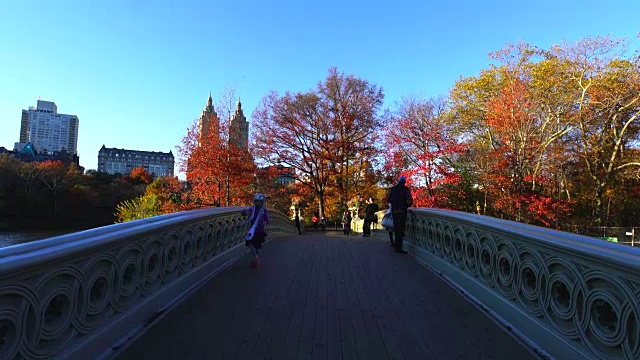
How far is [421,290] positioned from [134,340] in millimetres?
3335

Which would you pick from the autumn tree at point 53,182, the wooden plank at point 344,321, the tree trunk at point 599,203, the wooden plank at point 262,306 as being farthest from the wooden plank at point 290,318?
the autumn tree at point 53,182

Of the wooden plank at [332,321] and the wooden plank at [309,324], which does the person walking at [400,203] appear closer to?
the wooden plank at [332,321]

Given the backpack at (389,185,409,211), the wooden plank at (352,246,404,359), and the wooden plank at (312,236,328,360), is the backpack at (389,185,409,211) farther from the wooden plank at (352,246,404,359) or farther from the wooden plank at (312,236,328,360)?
the wooden plank at (312,236,328,360)

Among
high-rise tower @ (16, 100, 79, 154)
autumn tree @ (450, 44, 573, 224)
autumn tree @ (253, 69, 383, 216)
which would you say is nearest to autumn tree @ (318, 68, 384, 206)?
autumn tree @ (253, 69, 383, 216)

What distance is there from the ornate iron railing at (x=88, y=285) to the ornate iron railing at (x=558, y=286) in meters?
3.48

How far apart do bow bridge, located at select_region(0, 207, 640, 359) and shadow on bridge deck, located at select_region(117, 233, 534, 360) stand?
18 mm

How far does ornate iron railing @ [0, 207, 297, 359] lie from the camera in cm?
214

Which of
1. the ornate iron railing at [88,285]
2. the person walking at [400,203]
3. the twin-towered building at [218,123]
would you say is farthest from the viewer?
the twin-towered building at [218,123]

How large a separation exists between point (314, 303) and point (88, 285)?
7.50 ft

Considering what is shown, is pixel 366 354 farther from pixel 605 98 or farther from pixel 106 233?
pixel 605 98

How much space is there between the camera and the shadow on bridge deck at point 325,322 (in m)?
2.99

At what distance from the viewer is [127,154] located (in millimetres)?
164750

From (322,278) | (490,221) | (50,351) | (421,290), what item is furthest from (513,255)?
(50,351)

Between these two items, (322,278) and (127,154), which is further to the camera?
(127,154)
